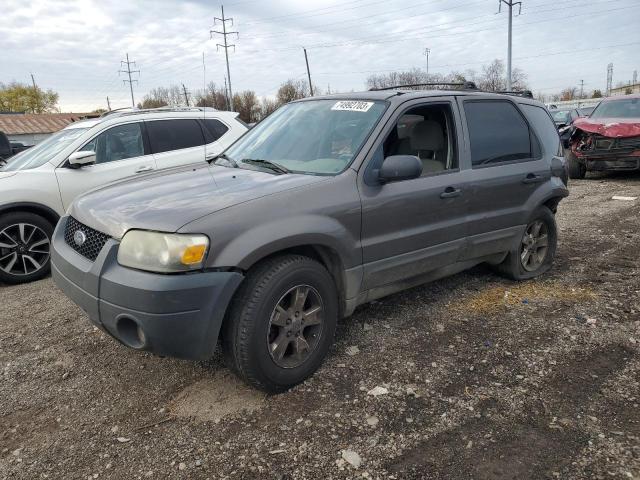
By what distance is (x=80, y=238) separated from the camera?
3111mm

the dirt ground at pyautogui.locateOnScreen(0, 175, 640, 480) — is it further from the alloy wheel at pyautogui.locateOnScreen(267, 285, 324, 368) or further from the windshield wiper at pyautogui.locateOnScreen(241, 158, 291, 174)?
the windshield wiper at pyautogui.locateOnScreen(241, 158, 291, 174)

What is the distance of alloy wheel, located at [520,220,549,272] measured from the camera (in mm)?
4852

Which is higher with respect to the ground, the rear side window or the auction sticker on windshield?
the auction sticker on windshield

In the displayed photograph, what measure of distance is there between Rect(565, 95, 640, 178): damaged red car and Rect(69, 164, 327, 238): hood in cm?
994

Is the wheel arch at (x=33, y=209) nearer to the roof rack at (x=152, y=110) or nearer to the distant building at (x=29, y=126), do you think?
the roof rack at (x=152, y=110)

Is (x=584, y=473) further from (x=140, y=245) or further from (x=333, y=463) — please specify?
(x=140, y=245)

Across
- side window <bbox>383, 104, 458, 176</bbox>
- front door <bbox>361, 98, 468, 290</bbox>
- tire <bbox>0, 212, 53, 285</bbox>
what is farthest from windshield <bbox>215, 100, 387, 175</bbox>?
tire <bbox>0, 212, 53, 285</bbox>

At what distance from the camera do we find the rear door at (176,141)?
21.2ft

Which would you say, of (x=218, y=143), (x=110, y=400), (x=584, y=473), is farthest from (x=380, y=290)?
(x=218, y=143)

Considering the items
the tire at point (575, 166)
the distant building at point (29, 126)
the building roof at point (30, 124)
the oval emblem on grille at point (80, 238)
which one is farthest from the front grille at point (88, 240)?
the building roof at point (30, 124)

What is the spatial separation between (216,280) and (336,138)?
4.96 ft

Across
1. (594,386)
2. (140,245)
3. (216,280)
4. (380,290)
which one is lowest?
(594,386)

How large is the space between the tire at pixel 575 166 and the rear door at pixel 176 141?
8.98 metres

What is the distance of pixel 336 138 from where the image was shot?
142 inches
